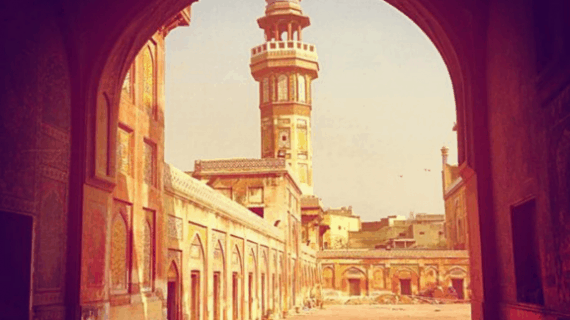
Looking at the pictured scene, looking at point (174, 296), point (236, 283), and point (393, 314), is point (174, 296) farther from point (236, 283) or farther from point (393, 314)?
point (393, 314)

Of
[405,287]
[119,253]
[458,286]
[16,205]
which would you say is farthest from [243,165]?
[16,205]

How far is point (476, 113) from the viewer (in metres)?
8.36

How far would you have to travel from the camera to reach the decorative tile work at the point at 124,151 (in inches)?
460

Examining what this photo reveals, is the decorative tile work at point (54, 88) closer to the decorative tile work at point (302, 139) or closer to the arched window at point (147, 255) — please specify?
the arched window at point (147, 255)

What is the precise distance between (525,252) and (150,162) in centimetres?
789

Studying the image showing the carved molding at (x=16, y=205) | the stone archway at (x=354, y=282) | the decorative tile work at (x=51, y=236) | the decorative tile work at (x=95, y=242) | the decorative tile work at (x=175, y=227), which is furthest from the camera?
the stone archway at (x=354, y=282)

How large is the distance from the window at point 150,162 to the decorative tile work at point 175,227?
126 centimetres

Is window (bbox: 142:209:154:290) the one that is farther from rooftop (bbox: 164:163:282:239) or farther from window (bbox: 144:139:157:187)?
rooftop (bbox: 164:163:282:239)

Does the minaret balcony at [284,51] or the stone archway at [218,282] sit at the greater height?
the minaret balcony at [284,51]

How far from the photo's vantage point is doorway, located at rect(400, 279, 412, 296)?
4647 cm

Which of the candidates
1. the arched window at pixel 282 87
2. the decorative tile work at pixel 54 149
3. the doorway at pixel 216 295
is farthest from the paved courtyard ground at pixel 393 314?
the decorative tile work at pixel 54 149

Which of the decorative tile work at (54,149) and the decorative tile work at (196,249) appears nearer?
the decorative tile work at (54,149)

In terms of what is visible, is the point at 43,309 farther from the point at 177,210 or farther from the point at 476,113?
the point at 177,210

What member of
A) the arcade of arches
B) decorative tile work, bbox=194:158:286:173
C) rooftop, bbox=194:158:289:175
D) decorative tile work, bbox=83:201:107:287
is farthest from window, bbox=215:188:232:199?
decorative tile work, bbox=83:201:107:287
